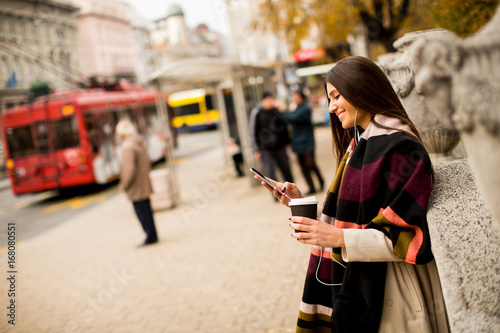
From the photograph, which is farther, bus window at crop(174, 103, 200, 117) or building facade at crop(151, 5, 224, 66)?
building facade at crop(151, 5, 224, 66)

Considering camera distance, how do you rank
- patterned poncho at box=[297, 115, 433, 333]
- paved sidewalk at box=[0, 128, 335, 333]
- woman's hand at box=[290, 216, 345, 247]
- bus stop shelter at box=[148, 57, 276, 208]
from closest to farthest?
patterned poncho at box=[297, 115, 433, 333] < woman's hand at box=[290, 216, 345, 247] < paved sidewalk at box=[0, 128, 335, 333] < bus stop shelter at box=[148, 57, 276, 208]

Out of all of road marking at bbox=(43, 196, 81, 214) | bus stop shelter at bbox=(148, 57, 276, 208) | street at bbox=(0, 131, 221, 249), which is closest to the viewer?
bus stop shelter at bbox=(148, 57, 276, 208)

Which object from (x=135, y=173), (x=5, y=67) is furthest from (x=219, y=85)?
(x=5, y=67)

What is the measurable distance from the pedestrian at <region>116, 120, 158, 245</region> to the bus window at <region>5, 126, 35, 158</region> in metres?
8.50

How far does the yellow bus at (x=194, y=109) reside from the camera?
34625 millimetres

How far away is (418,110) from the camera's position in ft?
10.6

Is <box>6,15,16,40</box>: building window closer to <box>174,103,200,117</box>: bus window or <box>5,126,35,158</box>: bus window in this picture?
<box>5,126,35,158</box>: bus window

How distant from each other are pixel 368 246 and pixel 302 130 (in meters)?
6.70

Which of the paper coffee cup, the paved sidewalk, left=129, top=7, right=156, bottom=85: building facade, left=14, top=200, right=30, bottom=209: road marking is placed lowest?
left=14, top=200, right=30, bottom=209: road marking

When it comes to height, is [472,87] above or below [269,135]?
above

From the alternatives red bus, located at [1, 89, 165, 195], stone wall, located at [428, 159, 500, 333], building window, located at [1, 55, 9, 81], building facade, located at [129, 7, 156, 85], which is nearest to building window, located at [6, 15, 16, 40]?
red bus, located at [1, 89, 165, 195]

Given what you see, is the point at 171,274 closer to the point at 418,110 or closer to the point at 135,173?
the point at 135,173

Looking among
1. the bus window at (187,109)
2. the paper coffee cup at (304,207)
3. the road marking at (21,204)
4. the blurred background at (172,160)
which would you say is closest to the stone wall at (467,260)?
the paper coffee cup at (304,207)

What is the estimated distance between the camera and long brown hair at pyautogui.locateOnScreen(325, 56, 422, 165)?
1.80 m
